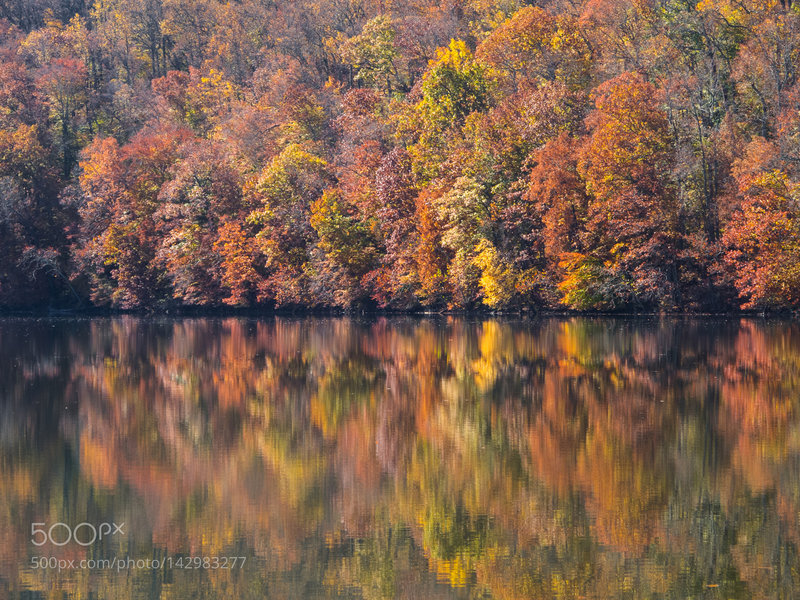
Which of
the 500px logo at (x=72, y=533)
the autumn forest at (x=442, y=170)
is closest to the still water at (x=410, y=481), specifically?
the 500px logo at (x=72, y=533)

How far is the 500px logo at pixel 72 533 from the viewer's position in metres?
11.0

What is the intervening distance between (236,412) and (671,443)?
8.94 metres

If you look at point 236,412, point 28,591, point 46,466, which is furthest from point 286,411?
point 28,591

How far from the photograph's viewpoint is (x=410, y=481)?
13.2m

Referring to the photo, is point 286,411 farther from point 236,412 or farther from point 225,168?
point 225,168

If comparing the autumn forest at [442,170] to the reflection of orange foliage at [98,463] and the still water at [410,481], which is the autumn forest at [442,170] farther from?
the reflection of orange foliage at [98,463]

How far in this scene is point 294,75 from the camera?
84.9m

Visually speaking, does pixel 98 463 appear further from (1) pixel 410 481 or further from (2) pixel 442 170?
(2) pixel 442 170

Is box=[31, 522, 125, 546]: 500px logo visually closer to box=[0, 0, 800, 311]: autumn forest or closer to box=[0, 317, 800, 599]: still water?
box=[0, 317, 800, 599]: still water

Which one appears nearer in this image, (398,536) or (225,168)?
(398,536)

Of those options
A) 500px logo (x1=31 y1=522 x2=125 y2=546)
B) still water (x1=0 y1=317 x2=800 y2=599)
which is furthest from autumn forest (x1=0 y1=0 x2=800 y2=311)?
500px logo (x1=31 y1=522 x2=125 y2=546)

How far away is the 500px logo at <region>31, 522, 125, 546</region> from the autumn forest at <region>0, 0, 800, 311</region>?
39166mm

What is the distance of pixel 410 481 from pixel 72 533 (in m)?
4.51

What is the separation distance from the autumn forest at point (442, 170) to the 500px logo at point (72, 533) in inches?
1542
